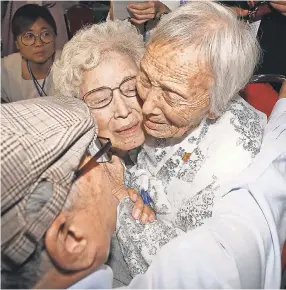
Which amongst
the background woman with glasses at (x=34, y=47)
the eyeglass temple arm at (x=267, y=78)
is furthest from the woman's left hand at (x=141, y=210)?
the background woman with glasses at (x=34, y=47)

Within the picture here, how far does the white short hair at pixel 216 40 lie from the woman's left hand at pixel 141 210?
49 cm

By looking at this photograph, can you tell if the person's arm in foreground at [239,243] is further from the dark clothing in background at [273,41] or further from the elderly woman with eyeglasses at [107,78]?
the dark clothing in background at [273,41]

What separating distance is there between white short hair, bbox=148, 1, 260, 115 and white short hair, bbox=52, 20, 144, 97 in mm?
330

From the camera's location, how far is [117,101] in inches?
74.4

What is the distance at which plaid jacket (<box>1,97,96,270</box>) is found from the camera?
89cm

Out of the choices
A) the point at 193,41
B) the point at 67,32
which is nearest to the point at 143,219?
the point at 193,41

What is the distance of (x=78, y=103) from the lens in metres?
1.24

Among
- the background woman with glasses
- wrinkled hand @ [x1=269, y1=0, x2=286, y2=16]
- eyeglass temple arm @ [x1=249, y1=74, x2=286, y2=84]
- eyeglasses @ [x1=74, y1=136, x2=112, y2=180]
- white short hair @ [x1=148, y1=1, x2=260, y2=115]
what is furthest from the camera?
the background woman with glasses

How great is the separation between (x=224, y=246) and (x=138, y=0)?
1931 mm

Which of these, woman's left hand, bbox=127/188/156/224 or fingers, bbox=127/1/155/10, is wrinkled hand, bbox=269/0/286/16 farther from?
woman's left hand, bbox=127/188/156/224

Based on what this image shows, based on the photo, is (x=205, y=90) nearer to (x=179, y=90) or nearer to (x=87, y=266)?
(x=179, y=90)

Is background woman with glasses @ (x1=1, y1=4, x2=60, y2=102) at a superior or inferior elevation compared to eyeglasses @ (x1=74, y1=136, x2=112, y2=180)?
inferior

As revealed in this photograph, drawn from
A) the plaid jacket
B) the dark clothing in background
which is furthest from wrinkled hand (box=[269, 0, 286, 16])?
the plaid jacket

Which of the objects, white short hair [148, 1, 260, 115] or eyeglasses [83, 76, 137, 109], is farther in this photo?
eyeglasses [83, 76, 137, 109]
